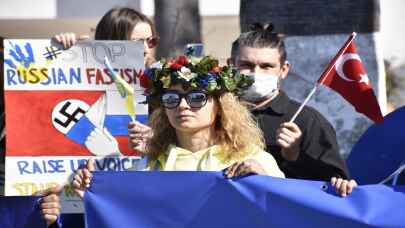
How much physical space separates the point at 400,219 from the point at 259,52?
1475 millimetres

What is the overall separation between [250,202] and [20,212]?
1.16 metres

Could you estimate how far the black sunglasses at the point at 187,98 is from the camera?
538cm

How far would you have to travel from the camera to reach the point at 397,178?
6180mm

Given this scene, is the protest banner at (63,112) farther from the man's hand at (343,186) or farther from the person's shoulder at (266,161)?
the man's hand at (343,186)

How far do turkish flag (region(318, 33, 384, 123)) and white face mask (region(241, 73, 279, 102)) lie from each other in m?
0.39

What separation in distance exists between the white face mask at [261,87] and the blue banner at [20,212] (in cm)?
131

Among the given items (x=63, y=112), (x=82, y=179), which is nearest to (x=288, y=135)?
(x=82, y=179)

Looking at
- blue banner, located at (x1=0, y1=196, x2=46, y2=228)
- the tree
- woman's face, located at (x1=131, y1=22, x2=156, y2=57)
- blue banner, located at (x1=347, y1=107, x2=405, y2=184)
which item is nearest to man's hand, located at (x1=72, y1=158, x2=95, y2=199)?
blue banner, located at (x1=0, y1=196, x2=46, y2=228)

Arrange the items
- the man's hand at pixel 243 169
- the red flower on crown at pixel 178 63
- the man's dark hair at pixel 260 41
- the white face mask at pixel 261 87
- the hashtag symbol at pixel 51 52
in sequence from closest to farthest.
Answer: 1. the man's hand at pixel 243 169
2. the red flower on crown at pixel 178 63
3. the hashtag symbol at pixel 51 52
4. the white face mask at pixel 261 87
5. the man's dark hair at pixel 260 41

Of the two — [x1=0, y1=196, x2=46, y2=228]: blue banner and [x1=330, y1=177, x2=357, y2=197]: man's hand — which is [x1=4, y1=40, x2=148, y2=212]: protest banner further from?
[x1=330, y1=177, x2=357, y2=197]: man's hand

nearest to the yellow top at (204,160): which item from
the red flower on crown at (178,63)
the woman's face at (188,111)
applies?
the woman's face at (188,111)

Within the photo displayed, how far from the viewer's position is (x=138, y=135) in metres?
5.59

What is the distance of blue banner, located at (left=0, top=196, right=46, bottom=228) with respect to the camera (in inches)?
217

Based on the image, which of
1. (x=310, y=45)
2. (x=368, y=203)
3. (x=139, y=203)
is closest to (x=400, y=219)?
(x=368, y=203)
